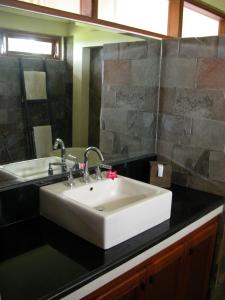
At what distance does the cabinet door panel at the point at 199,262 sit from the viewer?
72.2 inches

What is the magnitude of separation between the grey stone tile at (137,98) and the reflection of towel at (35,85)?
0.62 metres

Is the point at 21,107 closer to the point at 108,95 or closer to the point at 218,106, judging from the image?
the point at 108,95

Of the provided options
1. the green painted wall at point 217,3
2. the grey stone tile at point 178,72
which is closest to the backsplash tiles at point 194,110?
the grey stone tile at point 178,72

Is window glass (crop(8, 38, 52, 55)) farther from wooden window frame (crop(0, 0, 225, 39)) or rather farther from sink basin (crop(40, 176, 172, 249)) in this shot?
sink basin (crop(40, 176, 172, 249))

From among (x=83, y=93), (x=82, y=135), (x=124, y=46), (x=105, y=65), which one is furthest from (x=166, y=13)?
(x=82, y=135)

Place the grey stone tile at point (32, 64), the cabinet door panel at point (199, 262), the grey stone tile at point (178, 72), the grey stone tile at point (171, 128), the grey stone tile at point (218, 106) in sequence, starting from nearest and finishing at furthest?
1. the grey stone tile at point (32, 64)
2. the cabinet door panel at point (199, 262)
3. the grey stone tile at point (218, 106)
4. the grey stone tile at point (178, 72)
5. the grey stone tile at point (171, 128)

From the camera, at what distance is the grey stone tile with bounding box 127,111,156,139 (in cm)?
225

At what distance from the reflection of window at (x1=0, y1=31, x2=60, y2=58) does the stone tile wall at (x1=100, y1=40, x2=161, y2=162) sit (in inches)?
17.1

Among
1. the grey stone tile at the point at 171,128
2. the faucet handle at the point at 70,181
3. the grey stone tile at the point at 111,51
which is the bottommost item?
the faucet handle at the point at 70,181

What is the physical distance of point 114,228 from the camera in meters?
1.35

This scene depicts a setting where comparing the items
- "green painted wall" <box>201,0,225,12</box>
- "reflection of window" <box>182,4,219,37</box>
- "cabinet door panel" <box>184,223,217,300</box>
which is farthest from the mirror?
"green painted wall" <box>201,0,225,12</box>

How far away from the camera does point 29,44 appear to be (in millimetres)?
1609

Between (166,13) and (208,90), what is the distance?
1.08 meters

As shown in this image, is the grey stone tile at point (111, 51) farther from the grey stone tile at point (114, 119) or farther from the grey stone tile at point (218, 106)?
the grey stone tile at point (218, 106)
